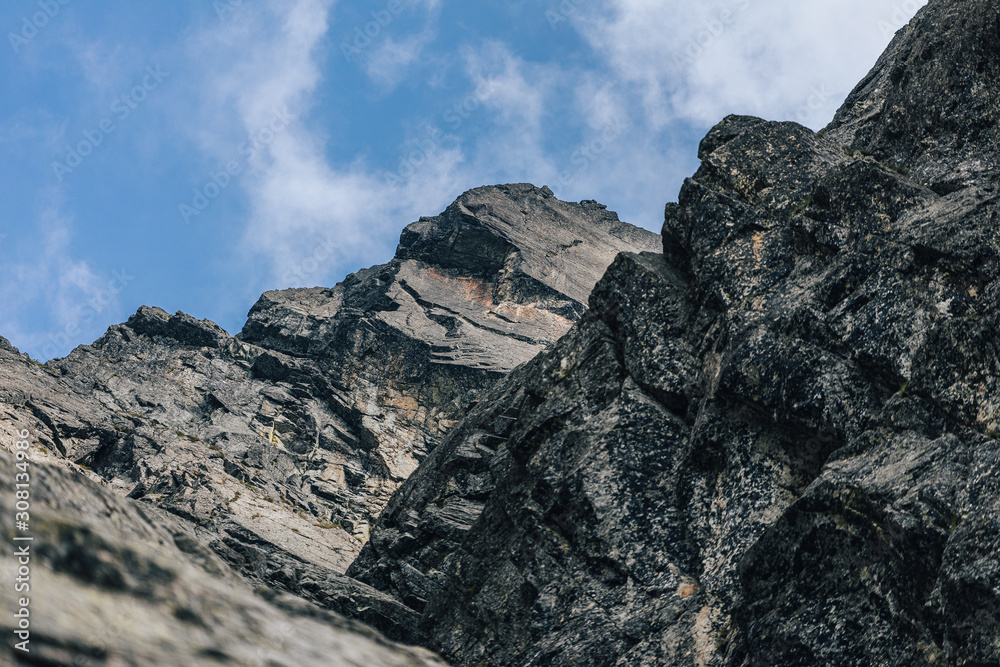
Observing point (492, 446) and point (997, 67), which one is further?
point (492, 446)

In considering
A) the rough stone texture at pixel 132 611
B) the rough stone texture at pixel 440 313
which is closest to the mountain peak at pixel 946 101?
the rough stone texture at pixel 132 611

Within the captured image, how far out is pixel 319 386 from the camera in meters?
77.2

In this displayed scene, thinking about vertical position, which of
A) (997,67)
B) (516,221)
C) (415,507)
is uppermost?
(516,221)

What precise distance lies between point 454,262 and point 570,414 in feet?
223

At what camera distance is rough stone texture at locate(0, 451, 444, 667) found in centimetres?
440

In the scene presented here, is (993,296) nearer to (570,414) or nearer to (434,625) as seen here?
(570,414)

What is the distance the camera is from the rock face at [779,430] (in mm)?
15945

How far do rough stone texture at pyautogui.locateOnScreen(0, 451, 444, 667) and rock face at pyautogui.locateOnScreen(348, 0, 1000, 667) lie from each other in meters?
12.6

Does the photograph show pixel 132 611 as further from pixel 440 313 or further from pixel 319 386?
pixel 440 313

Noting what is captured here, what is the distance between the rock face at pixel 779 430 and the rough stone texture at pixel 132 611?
1260cm

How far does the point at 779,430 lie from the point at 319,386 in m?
61.8

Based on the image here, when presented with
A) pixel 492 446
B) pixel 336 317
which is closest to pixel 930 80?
pixel 492 446

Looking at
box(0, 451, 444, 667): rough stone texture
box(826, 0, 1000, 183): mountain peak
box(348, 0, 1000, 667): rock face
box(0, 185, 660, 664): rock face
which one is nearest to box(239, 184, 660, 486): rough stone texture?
box(0, 185, 660, 664): rock face

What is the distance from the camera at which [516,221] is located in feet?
326
